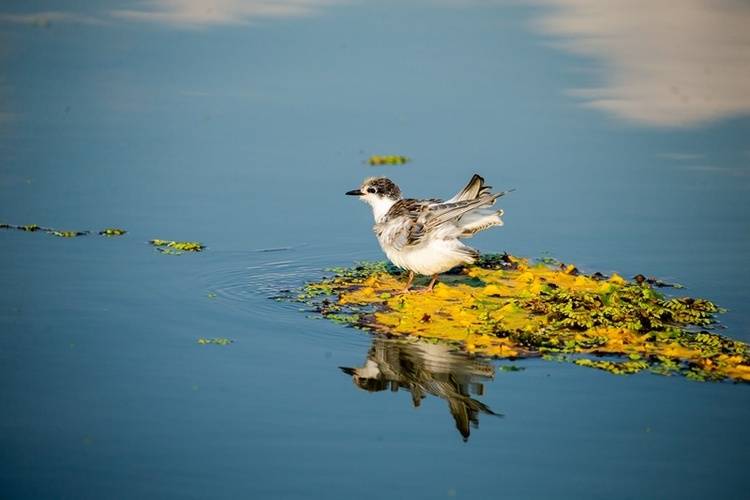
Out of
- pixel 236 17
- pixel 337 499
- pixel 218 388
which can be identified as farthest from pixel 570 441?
pixel 236 17

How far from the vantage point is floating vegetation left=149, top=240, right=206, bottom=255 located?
11594 mm

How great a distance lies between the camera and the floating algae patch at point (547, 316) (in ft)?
29.9

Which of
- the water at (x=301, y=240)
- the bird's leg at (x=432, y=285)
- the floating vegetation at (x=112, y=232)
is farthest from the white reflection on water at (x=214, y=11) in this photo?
the bird's leg at (x=432, y=285)

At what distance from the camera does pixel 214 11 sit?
1977cm

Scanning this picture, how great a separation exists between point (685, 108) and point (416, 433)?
10911 millimetres

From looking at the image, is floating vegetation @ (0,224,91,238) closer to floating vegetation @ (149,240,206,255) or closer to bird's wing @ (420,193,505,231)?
floating vegetation @ (149,240,206,255)

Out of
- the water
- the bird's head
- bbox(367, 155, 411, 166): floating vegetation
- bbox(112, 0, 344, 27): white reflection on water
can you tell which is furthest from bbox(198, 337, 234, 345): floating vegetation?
bbox(112, 0, 344, 27): white reflection on water

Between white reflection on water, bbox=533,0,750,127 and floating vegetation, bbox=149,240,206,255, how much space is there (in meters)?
7.52

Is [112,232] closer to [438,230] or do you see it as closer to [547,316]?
[438,230]

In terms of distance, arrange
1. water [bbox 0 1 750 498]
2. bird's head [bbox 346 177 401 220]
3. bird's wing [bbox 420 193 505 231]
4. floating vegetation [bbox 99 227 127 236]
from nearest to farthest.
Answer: water [bbox 0 1 750 498]
bird's wing [bbox 420 193 505 231]
bird's head [bbox 346 177 401 220]
floating vegetation [bbox 99 227 127 236]

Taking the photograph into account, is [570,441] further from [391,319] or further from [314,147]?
[314,147]

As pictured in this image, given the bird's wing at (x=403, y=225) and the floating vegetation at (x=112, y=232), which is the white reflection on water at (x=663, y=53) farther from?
the floating vegetation at (x=112, y=232)

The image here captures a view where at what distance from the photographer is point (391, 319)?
10086 mm

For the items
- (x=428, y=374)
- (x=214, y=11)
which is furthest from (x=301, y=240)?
(x=214, y=11)
